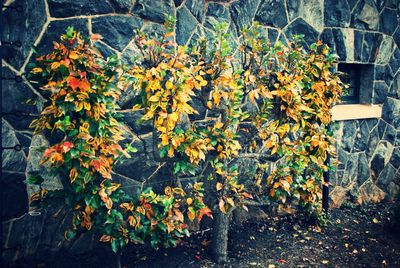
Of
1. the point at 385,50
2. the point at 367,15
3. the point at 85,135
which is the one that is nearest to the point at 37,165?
the point at 85,135

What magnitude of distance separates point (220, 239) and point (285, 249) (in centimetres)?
77

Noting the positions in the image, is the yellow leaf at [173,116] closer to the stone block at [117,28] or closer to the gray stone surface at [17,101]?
the stone block at [117,28]

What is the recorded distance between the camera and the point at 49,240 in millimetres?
3203

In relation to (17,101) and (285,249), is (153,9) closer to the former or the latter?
(17,101)

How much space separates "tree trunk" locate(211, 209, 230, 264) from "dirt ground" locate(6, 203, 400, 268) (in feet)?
0.26

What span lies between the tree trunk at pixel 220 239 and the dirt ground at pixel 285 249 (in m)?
0.08

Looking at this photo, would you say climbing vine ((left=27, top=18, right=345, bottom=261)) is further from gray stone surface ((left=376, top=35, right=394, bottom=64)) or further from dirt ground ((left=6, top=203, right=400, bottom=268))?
gray stone surface ((left=376, top=35, right=394, bottom=64))

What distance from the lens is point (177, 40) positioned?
3.59 meters

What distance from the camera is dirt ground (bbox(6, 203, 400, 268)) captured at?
3.24 m

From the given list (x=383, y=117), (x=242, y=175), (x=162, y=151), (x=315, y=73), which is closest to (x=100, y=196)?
(x=162, y=151)

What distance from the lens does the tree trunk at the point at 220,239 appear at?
131 inches

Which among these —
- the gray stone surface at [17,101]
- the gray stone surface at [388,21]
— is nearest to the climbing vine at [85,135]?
the gray stone surface at [17,101]

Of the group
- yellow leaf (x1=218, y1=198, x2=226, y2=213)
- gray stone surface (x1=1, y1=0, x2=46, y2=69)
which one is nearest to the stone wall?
gray stone surface (x1=1, y1=0, x2=46, y2=69)

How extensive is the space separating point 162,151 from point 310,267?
1.78 m
